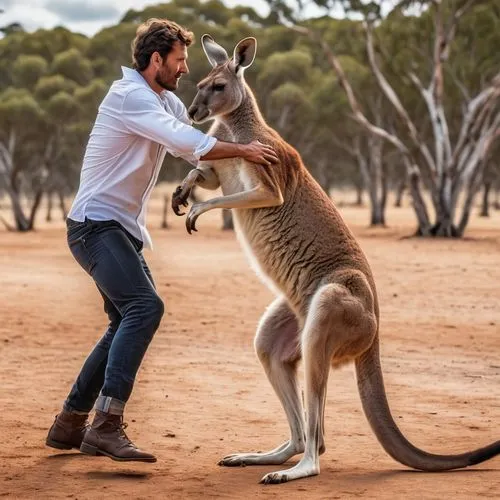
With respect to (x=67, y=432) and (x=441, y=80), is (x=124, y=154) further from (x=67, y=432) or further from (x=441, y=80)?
(x=441, y=80)

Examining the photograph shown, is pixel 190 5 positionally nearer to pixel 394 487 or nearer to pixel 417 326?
pixel 417 326

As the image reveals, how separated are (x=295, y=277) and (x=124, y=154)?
1.07 meters

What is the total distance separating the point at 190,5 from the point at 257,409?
43352 mm

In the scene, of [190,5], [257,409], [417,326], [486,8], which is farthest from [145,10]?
[257,409]

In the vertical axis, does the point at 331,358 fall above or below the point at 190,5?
below

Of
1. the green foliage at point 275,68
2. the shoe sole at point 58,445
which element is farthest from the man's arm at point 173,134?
the green foliage at point 275,68

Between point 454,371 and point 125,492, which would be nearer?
point 125,492

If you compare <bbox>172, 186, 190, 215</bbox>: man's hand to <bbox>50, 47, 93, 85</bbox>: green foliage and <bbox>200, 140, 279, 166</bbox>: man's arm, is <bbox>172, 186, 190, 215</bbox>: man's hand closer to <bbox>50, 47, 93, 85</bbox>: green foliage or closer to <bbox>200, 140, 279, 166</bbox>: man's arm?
<bbox>200, 140, 279, 166</bbox>: man's arm

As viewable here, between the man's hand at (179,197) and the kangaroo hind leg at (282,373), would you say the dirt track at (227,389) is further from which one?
the man's hand at (179,197)

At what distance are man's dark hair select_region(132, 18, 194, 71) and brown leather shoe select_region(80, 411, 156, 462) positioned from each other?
1784mm

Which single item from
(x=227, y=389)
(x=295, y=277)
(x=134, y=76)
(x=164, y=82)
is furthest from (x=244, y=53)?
(x=227, y=389)

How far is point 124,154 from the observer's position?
588 cm

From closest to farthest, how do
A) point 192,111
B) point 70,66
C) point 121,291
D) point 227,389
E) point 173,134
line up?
point 173,134, point 121,291, point 192,111, point 227,389, point 70,66

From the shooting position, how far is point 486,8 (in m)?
34.4
